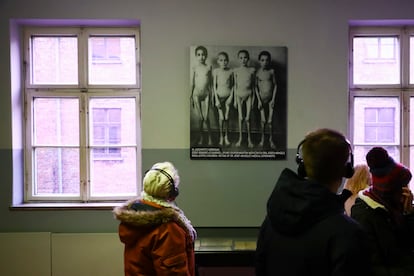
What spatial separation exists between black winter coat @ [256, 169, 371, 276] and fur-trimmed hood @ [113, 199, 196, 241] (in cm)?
75

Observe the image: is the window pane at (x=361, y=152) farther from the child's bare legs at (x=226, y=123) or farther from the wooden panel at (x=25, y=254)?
the wooden panel at (x=25, y=254)

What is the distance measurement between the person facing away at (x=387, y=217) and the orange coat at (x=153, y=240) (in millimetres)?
869

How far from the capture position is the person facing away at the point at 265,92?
3379 millimetres

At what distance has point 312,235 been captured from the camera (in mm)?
1286

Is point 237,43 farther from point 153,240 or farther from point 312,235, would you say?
point 312,235

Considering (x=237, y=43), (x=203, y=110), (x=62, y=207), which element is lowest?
(x=62, y=207)

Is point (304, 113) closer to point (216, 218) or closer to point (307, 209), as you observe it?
point (216, 218)

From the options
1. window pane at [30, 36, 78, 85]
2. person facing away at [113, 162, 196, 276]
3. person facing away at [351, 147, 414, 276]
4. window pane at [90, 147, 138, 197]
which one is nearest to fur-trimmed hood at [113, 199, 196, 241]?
person facing away at [113, 162, 196, 276]

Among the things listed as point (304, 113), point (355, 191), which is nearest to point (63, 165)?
point (304, 113)

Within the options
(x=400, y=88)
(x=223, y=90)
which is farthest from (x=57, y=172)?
(x=400, y=88)

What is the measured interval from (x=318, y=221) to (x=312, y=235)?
0.16 ft

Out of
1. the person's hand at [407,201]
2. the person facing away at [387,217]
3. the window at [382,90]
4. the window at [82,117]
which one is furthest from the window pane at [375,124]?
the window at [82,117]

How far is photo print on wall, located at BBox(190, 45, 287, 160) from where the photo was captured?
3.38 m

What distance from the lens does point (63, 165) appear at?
3666mm
